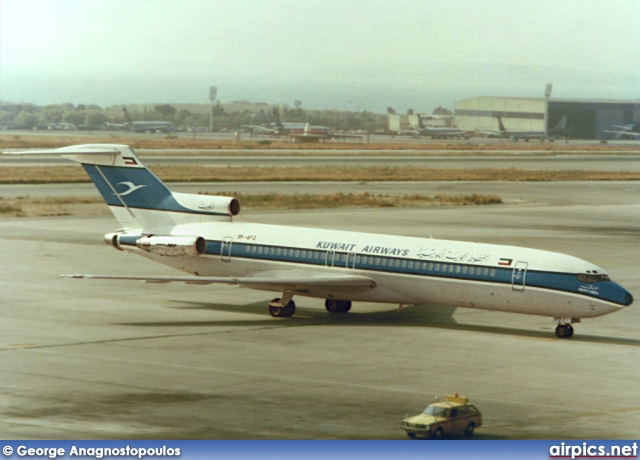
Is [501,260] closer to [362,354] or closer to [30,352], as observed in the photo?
[362,354]

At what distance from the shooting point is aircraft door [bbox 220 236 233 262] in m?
38.7

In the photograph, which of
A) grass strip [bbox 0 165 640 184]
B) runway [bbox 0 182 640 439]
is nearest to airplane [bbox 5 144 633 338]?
runway [bbox 0 182 640 439]

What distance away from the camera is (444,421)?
20.8 meters

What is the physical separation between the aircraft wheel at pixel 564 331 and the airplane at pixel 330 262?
32 mm

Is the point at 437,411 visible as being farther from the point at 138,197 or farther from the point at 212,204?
the point at 138,197

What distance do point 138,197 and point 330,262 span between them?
8556mm

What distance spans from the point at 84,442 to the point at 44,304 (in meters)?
20.1

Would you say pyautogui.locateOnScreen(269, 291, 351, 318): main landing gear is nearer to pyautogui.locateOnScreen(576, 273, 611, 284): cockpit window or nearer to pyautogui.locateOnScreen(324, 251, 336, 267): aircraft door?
pyautogui.locateOnScreen(324, 251, 336, 267): aircraft door

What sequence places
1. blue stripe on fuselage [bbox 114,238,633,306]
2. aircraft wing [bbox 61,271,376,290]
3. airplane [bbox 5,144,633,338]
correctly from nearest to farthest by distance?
blue stripe on fuselage [bbox 114,238,633,306] → airplane [bbox 5,144,633,338] → aircraft wing [bbox 61,271,376,290]

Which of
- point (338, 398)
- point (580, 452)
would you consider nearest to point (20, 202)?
point (338, 398)

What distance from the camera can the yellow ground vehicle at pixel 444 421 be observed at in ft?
68.1

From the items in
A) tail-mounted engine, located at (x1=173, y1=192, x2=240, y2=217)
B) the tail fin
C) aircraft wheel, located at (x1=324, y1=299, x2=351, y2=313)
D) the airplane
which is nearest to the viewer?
the airplane

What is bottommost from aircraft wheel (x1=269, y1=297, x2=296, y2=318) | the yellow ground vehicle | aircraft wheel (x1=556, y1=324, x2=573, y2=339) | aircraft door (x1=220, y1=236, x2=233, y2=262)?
aircraft wheel (x1=269, y1=297, x2=296, y2=318)

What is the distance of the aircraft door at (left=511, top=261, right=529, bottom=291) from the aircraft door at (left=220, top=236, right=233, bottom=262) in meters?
10.5
